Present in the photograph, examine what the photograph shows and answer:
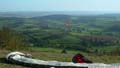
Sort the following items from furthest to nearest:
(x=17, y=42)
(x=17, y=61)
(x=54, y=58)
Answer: (x=17, y=42) < (x=54, y=58) < (x=17, y=61)

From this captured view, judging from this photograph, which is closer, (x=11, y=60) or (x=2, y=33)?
(x=11, y=60)

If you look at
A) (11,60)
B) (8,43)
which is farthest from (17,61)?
(8,43)

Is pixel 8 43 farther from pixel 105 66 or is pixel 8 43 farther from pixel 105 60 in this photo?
pixel 105 66

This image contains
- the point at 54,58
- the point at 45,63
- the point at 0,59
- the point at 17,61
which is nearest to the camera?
the point at 45,63

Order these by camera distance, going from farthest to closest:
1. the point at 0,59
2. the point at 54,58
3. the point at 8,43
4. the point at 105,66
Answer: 1. the point at 8,43
2. the point at 54,58
3. the point at 0,59
4. the point at 105,66

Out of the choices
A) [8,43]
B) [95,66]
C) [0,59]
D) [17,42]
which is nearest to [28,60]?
[0,59]

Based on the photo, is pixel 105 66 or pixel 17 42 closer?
pixel 105 66

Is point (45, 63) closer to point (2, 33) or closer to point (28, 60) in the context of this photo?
point (28, 60)

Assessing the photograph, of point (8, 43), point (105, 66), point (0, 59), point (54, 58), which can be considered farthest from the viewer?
point (8, 43)
